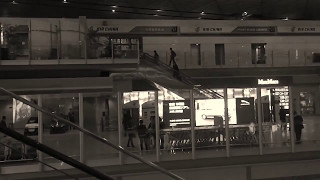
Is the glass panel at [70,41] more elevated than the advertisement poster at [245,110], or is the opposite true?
the glass panel at [70,41]

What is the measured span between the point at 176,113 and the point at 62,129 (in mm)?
3622

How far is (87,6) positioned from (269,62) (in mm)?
14861

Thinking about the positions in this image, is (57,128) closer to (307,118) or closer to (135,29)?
(135,29)

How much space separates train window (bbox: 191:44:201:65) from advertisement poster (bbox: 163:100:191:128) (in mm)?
6436

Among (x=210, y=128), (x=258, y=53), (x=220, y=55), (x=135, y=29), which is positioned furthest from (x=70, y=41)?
(x=258, y=53)

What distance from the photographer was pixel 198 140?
11.6 m

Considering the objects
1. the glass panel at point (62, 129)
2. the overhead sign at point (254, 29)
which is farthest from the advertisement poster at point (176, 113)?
the overhead sign at point (254, 29)

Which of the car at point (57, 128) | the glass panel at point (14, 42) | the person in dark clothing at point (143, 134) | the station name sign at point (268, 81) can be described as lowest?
the person in dark clothing at point (143, 134)

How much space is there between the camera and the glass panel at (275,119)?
1212 cm

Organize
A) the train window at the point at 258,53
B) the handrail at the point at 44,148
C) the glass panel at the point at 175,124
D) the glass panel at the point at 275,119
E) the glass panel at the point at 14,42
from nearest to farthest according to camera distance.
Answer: the handrail at the point at 44,148 → the glass panel at the point at 175,124 → the glass panel at the point at 275,119 → the glass panel at the point at 14,42 → the train window at the point at 258,53

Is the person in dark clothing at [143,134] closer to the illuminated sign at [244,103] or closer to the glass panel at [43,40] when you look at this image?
the illuminated sign at [244,103]

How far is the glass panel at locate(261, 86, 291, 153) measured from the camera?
39.8ft

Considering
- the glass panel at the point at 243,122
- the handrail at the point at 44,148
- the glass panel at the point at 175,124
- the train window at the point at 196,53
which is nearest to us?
the handrail at the point at 44,148

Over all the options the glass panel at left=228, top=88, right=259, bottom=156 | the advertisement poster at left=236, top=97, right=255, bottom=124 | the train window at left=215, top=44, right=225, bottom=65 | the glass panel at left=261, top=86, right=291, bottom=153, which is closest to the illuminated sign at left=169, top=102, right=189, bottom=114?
the glass panel at left=228, top=88, right=259, bottom=156
